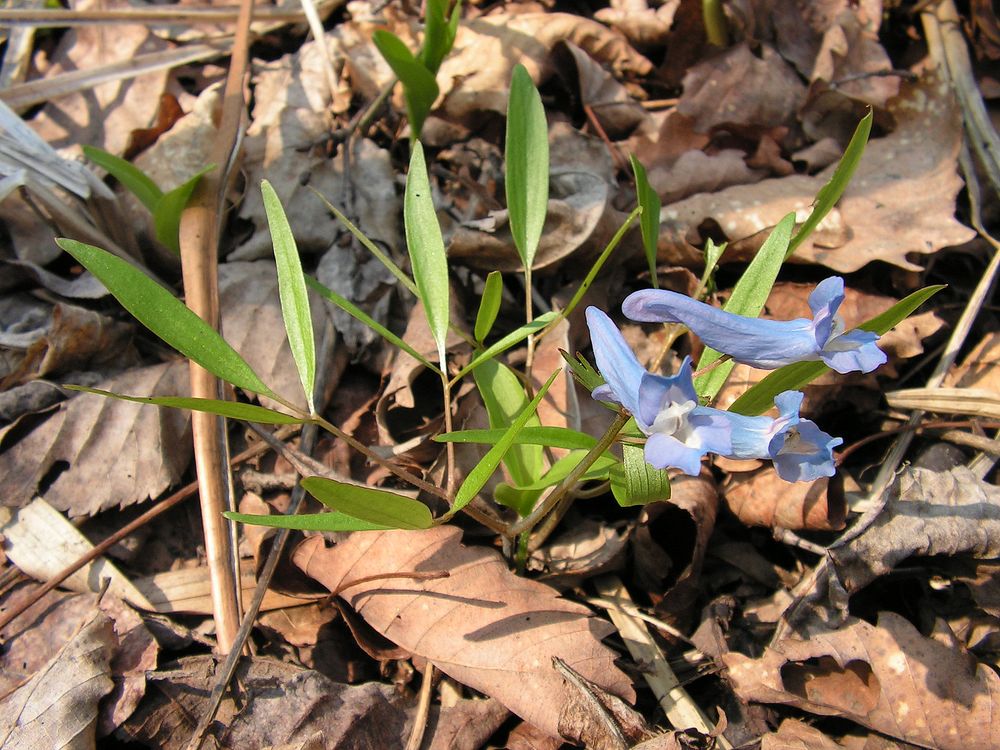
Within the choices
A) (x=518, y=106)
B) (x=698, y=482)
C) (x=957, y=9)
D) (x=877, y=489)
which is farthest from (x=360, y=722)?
(x=957, y=9)

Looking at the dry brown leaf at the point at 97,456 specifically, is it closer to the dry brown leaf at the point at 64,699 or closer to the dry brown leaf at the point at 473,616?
the dry brown leaf at the point at 64,699

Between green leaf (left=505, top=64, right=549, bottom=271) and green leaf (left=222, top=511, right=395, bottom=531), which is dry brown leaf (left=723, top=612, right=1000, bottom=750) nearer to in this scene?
green leaf (left=222, top=511, right=395, bottom=531)

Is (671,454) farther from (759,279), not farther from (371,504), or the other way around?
(759,279)

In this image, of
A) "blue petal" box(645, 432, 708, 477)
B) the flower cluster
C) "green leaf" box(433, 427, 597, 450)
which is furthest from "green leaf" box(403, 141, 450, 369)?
"blue petal" box(645, 432, 708, 477)

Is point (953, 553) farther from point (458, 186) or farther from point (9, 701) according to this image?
point (9, 701)

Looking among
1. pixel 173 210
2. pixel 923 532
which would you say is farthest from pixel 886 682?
pixel 173 210

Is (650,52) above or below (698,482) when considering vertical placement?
above
